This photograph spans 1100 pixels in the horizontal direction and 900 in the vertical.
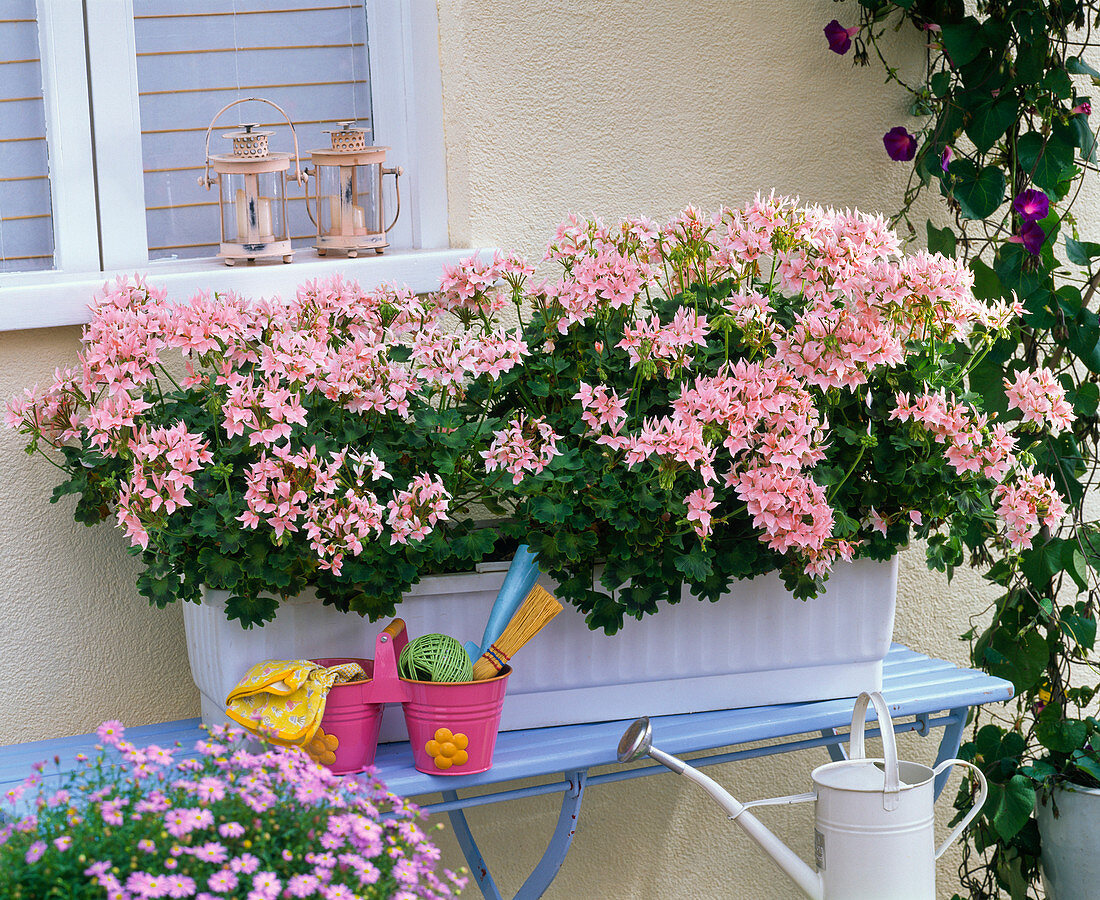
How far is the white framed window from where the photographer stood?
66.6 inches

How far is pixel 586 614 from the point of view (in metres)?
1.57

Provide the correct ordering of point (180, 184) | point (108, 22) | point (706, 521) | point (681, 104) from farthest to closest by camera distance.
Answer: point (681, 104)
point (180, 184)
point (108, 22)
point (706, 521)

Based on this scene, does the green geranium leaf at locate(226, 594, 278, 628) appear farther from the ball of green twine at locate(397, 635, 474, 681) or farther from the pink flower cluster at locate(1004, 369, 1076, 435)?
the pink flower cluster at locate(1004, 369, 1076, 435)

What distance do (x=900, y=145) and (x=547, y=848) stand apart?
132cm

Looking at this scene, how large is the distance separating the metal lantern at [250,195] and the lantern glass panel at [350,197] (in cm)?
7

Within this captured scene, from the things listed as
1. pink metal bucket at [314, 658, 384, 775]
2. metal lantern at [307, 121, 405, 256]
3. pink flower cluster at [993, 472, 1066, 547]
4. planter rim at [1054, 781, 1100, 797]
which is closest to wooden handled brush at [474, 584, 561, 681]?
pink metal bucket at [314, 658, 384, 775]

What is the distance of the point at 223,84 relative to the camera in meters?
1.83

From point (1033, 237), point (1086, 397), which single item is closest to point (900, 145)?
point (1033, 237)

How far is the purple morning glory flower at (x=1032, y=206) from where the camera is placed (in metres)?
1.99

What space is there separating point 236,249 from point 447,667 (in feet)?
2.53

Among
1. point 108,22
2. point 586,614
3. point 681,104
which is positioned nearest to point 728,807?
point 586,614

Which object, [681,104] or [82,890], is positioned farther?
[681,104]

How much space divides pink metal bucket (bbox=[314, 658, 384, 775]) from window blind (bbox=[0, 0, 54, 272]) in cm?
83

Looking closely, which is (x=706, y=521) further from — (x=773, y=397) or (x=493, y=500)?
(x=493, y=500)
